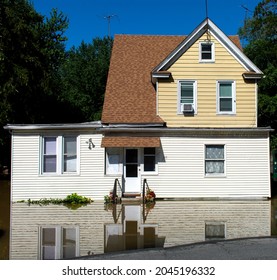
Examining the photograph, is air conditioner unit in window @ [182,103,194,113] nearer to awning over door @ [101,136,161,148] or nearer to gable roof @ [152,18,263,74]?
awning over door @ [101,136,161,148]

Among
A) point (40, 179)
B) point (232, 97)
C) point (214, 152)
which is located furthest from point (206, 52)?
point (40, 179)

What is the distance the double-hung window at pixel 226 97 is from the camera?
18641 millimetres

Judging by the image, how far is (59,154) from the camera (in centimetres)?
1747

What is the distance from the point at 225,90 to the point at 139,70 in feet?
15.8

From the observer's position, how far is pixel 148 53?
2231cm

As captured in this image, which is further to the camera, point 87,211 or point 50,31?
point 50,31

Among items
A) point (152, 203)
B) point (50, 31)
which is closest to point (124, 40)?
point (152, 203)

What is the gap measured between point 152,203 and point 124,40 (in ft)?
34.9

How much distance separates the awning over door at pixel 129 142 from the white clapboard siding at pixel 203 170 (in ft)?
1.95

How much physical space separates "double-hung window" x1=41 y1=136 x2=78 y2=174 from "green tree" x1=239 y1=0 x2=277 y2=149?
42.5 ft

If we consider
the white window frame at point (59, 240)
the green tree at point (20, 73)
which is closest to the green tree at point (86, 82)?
the green tree at point (20, 73)

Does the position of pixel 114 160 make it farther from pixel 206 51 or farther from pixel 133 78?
pixel 206 51

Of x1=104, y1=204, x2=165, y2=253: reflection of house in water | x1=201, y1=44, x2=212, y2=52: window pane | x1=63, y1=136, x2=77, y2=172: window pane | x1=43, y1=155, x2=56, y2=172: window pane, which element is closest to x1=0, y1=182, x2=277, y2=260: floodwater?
x1=104, y1=204, x2=165, y2=253: reflection of house in water

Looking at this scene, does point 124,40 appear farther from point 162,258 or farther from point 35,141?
point 162,258
